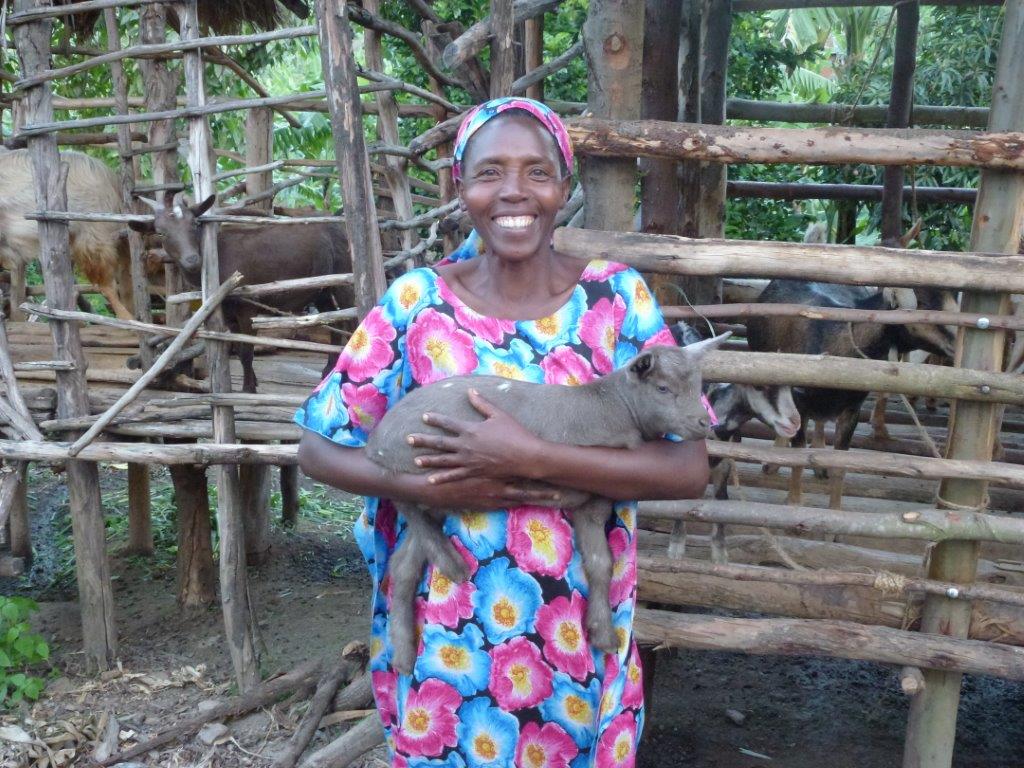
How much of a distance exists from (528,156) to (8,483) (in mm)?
4556

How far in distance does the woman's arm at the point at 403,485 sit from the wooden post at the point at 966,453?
228 cm

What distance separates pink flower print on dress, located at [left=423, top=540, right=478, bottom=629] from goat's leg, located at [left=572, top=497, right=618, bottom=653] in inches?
10.3

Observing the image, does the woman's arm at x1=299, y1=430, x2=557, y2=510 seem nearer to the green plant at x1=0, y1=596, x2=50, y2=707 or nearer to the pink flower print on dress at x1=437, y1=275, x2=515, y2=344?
the pink flower print on dress at x1=437, y1=275, x2=515, y2=344

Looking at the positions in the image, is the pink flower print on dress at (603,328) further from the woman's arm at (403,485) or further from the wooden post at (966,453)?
the wooden post at (966,453)


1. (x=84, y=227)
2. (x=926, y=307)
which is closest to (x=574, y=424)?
(x=926, y=307)

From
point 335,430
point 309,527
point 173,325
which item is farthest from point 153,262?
point 335,430

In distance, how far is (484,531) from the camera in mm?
2229

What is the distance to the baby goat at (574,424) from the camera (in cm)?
224

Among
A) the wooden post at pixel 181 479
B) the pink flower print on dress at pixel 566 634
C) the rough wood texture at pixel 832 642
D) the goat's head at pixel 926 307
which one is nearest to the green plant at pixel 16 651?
the wooden post at pixel 181 479

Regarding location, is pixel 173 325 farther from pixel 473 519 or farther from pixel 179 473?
pixel 473 519

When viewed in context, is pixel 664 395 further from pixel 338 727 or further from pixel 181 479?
pixel 181 479

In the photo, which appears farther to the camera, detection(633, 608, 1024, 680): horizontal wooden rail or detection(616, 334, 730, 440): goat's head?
detection(633, 608, 1024, 680): horizontal wooden rail

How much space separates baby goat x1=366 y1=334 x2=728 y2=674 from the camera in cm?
224

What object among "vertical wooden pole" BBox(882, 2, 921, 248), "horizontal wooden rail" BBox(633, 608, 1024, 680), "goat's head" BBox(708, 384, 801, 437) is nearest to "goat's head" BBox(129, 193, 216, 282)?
"goat's head" BBox(708, 384, 801, 437)
